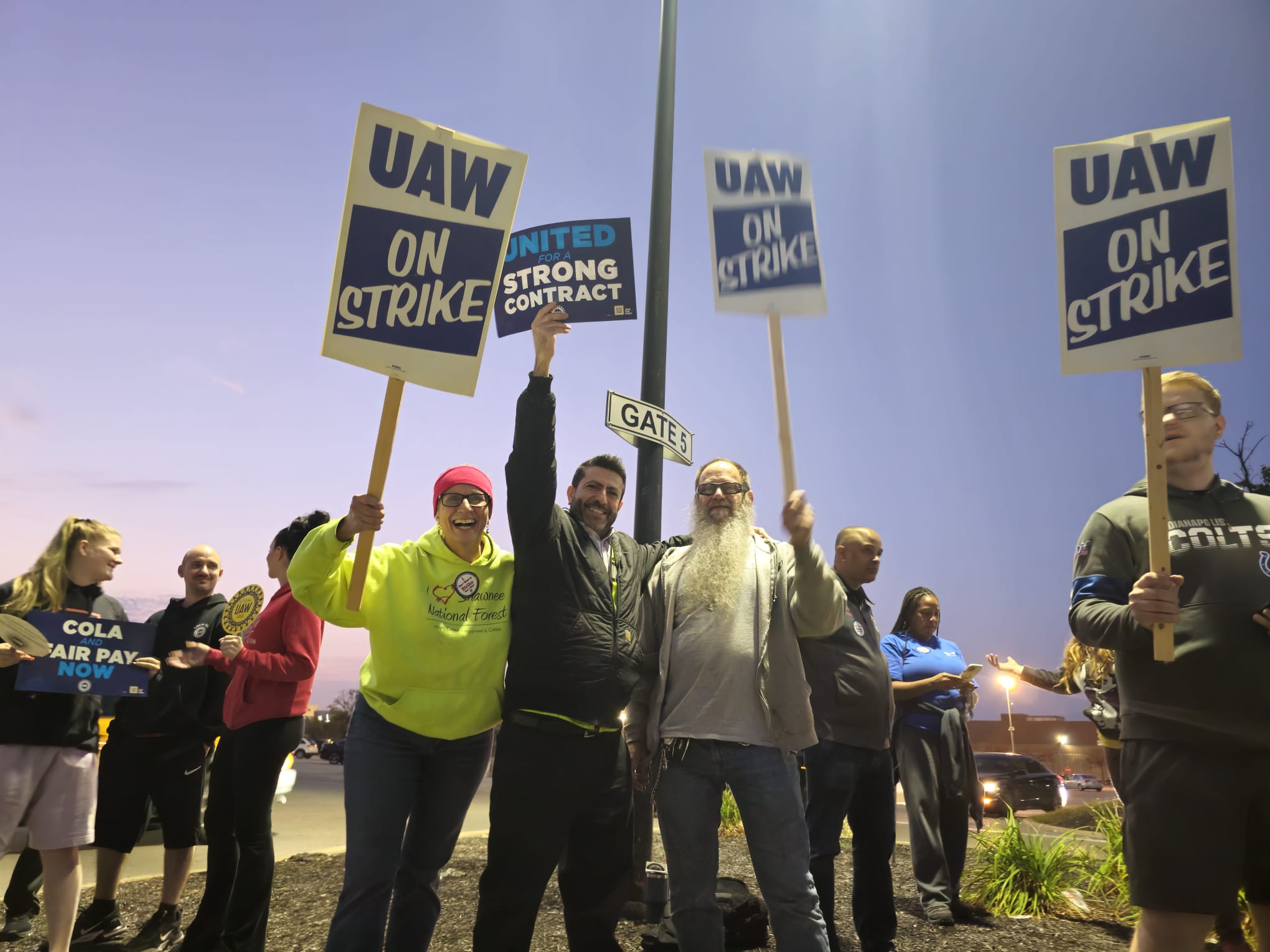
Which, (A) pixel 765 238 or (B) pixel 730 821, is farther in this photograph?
(B) pixel 730 821

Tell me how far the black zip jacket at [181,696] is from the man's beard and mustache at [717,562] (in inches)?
99.2

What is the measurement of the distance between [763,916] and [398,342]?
3337mm

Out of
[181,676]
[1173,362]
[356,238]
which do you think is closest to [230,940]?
[181,676]

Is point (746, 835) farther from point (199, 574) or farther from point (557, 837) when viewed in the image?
point (199, 574)

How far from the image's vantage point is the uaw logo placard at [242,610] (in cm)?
441

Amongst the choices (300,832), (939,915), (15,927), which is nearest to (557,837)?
(939,915)

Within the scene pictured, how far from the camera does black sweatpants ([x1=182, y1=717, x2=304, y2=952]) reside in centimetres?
368

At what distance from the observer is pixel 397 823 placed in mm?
3039

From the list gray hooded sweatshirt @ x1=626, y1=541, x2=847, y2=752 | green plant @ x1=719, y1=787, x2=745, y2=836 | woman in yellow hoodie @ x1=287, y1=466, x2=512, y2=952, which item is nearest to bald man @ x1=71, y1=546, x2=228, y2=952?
woman in yellow hoodie @ x1=287, y1=466, x2=512, y2=952

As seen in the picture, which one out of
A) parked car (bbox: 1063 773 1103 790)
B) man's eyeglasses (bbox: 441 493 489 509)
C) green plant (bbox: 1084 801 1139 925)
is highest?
man's eyeglasses (bbox: 441 493 489 509)

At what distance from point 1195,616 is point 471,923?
3.98 metres

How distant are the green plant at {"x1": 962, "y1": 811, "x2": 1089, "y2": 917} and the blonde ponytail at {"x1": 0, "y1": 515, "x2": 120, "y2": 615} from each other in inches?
218

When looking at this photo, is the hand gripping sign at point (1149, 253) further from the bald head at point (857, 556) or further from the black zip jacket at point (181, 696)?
the black zip jacket at point (181, 696)

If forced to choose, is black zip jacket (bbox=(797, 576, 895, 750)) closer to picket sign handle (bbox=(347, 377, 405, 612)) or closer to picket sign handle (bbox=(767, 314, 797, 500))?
picket sign handle (bbox=(767, 314, 797, 500))
